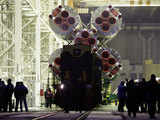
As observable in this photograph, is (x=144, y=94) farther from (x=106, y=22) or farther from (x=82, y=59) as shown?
(x=106, y=22)

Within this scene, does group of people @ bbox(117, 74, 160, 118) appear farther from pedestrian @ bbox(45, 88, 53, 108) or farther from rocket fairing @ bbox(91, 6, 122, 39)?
pedestrian @ bbox(45, 88, 53, 108)

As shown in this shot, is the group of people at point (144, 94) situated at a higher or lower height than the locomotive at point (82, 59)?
lower

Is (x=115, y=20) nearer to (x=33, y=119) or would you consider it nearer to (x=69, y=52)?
(x=69, y=52)

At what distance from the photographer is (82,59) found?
24.1 metres

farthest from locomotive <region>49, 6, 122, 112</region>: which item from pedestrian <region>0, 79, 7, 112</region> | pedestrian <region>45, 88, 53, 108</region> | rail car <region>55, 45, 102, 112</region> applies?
pedestrian <region>45, 88, 53, 108</region>

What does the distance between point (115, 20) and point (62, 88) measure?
9481 millimetres

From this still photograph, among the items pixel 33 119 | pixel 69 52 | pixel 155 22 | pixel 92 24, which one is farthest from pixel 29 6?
pixel 155 22

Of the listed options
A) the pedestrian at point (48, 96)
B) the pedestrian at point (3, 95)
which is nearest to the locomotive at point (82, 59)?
the pedestrian at point (3, 95)

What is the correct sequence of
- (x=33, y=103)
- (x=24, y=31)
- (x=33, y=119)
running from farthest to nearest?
(x=24, y=31)
(x=33, y=103)
(x=33, y=119)

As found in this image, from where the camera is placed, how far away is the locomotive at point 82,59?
22750 millimetres

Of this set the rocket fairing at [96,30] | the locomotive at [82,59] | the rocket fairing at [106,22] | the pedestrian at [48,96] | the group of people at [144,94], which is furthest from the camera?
the pedestrian at [48,96]

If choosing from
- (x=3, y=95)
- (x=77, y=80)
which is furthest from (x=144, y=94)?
(x=3, y=95)

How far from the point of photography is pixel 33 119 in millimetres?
16922

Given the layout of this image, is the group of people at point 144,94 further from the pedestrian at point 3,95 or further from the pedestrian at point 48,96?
the pedestrian at point 48,96
